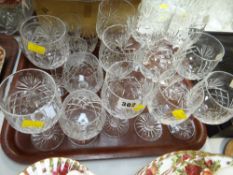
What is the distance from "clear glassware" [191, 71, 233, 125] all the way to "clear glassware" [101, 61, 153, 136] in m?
0.14

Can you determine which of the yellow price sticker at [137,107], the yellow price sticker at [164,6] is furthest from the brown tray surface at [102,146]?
the yellow price sticker at [164,6]

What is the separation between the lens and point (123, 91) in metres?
0.71

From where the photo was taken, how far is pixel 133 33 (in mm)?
777

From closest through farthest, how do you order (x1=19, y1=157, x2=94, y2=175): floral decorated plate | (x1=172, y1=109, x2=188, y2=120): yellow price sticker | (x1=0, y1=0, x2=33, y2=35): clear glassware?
A: 1. (x1=19, y1=157, x2=94, y2=175): floral decorated plate
2. (x1=172, y1=109, x2=188, y2=120): yellow price sticker
3. (x1=0, y1=0, x2=33, y2=35): clear glassware

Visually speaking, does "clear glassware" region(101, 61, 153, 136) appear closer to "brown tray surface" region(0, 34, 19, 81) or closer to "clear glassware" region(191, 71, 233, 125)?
"clear glassware" region(191, 71, 233, 125)

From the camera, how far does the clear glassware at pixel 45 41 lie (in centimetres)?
67

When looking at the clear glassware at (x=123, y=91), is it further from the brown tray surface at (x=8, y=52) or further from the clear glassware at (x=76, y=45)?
the brown tray surface at (x=8, y=52)

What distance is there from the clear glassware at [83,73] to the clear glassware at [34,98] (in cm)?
8

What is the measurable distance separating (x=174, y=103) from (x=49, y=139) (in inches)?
13.1

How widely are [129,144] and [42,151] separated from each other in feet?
0.70

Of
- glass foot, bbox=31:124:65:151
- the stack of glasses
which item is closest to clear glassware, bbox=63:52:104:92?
the stack of glasses

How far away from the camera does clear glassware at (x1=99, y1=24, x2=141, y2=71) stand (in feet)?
2.34

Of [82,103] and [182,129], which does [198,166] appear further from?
[82,103]

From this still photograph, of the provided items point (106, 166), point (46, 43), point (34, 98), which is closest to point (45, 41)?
point (46, 43)
